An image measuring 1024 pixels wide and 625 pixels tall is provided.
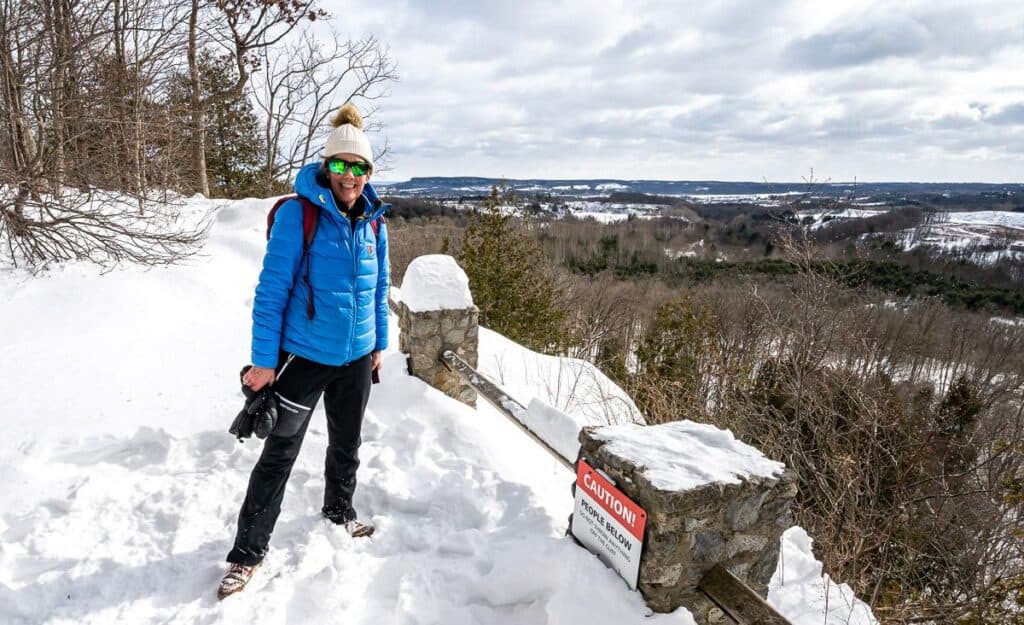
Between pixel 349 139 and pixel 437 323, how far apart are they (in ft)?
8.04

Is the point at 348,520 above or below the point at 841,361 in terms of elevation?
above

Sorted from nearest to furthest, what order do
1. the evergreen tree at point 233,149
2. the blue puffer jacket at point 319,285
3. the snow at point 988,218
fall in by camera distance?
1. the blue puffer jacket at point 319,285
2. the evergreen tree at point 233,149
3. the snow at point 988,218

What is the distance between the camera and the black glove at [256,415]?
229 cm

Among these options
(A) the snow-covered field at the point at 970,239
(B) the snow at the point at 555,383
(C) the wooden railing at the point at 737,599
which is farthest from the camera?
(A) the snow-covered field at the point at 970,239

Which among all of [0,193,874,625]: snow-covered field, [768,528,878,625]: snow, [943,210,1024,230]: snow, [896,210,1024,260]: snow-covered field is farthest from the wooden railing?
[943,210,1024,230]: snow

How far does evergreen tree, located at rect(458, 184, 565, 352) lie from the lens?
19.3 metres

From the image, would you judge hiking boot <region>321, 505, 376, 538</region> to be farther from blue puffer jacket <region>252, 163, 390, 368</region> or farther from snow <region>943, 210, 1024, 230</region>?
snow <region>943, 210, 1024, 230</region>

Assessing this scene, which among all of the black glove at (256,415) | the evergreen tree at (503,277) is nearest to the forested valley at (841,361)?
the evergreen tree at (503,277)

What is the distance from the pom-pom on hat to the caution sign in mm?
1721

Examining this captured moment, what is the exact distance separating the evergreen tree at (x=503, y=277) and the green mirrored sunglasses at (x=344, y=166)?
1654 centimetres

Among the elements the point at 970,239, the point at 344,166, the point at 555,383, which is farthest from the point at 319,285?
the point at 970,239

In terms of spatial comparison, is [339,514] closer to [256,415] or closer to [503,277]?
[256,415]

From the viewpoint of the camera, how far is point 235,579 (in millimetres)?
2369

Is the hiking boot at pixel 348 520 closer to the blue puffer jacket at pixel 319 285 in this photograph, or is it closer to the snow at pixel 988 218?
the blue puffer jacket at pixel 319 285
